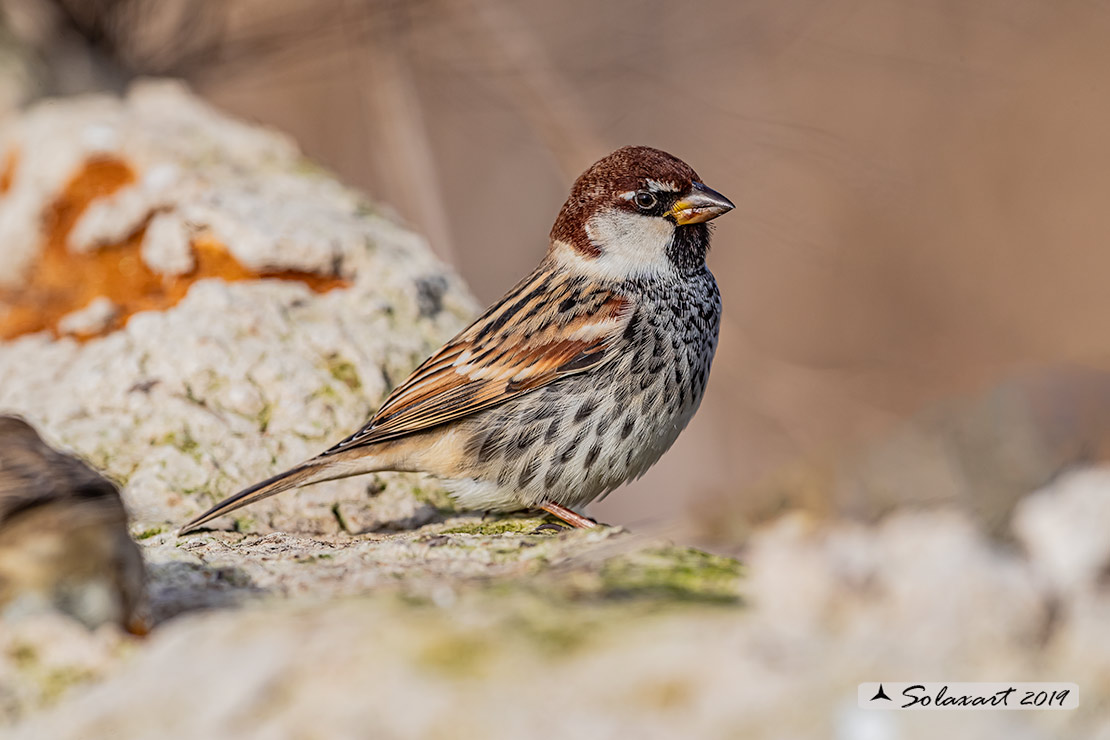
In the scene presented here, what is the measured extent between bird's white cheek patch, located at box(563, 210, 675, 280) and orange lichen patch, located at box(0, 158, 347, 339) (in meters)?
0.92

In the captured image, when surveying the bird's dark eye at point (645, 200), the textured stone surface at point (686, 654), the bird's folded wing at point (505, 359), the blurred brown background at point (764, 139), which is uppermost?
the blurred brown background at point (764, 139)

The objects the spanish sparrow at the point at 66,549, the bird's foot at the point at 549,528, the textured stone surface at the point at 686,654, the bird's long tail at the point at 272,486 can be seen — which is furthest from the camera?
the bird's foot at the point at 549,528

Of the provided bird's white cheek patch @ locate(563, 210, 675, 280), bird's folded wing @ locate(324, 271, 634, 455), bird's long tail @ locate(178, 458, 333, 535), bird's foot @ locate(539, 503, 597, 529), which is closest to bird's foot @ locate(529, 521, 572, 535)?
bird's foot @ locate(539, 503, 597, 529)

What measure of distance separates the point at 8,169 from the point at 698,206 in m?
2.76

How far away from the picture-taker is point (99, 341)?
377 cm

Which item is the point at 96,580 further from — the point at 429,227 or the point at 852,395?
the point at 429,227

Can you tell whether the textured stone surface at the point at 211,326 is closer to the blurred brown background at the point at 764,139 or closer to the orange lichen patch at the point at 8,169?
the orange lichen patch at the point at 8,169

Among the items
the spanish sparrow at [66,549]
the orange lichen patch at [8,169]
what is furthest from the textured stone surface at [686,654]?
the orange lichen patch at [8,169]

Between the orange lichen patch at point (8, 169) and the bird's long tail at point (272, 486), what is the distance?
199 cm

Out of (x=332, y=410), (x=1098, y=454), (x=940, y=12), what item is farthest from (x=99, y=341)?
(x=940, y=12)

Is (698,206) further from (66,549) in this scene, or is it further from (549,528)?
(66,549)

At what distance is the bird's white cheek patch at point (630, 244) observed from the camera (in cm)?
378

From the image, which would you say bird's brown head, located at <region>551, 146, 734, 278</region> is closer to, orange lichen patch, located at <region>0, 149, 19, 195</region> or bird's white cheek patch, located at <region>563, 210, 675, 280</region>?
bird's white cheek patch, located at <region>563, 210, 675, 280</region>

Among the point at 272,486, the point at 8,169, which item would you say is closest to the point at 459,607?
the point at 272,486
